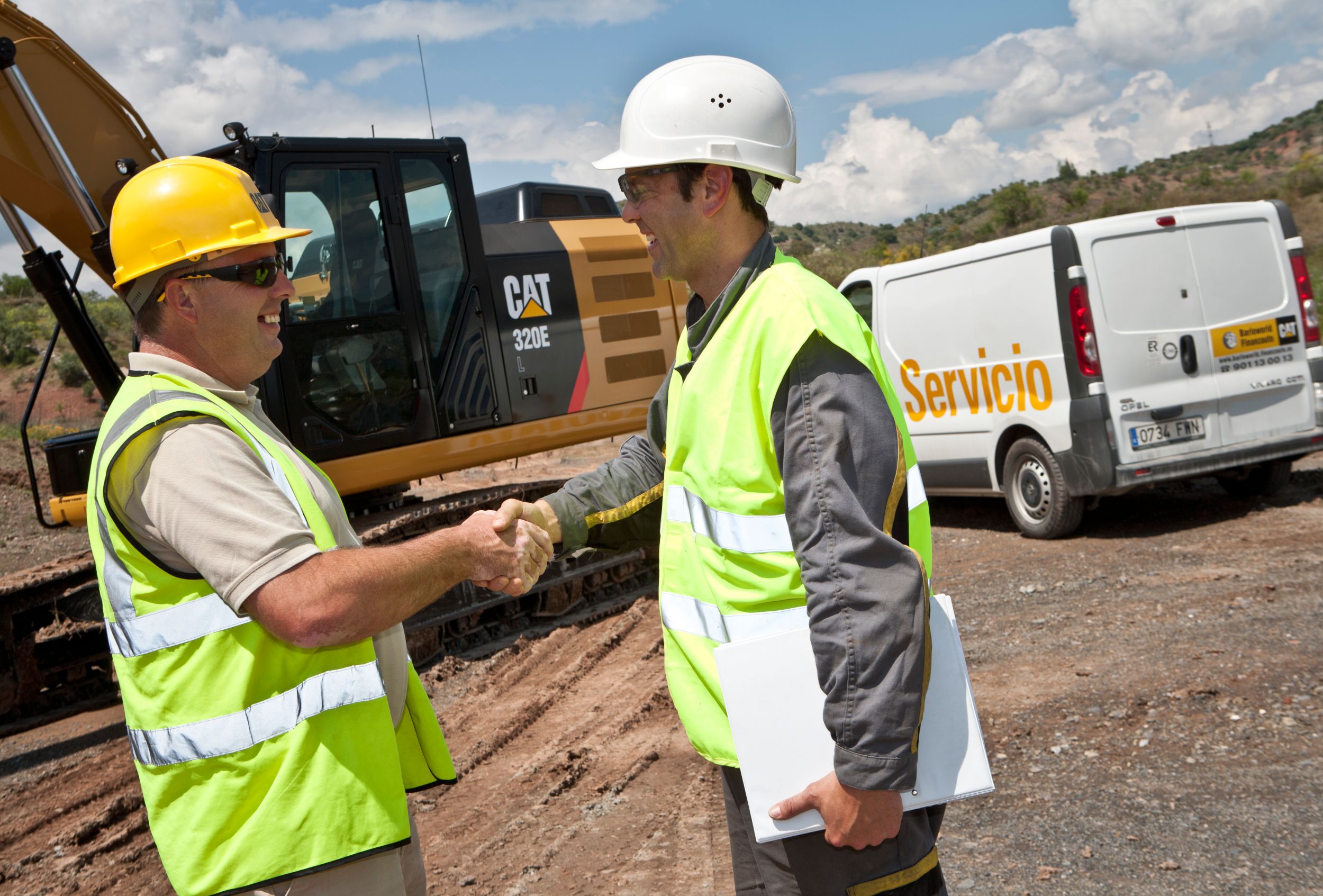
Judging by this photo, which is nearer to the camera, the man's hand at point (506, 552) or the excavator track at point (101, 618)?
the man's hand at point (506, 552)

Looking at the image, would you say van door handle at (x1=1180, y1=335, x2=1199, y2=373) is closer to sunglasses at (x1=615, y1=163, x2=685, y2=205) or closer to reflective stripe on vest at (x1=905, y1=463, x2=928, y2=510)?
sunglasses at (x1=615, y1=163, x2=685, y2=205)

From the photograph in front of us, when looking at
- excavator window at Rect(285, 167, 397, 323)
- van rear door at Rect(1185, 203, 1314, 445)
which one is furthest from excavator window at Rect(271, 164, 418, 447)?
van rear door at Rect(1185, 203, 1314, 445)

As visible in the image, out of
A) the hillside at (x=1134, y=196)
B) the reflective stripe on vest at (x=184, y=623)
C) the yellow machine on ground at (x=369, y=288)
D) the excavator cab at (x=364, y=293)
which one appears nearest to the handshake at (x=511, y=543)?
the reflective stripe on vest at (x=184, y=623)

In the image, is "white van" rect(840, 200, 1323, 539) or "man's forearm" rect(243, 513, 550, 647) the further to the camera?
A: "white van" rect(840, 200, 1323, 539)

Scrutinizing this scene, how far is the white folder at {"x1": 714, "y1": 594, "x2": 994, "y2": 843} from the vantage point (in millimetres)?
1871

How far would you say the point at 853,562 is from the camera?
69.6 inches

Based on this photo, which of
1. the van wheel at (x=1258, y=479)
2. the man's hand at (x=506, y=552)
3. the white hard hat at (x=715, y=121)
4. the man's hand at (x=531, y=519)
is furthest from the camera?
the van wheel at (x=1258, y=479)

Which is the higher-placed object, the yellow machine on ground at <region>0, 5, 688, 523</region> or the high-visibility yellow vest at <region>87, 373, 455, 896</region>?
the yellow machine on ground at <region>0, 5, 688, 523</region>

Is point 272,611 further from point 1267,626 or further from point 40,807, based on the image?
point 1267,626

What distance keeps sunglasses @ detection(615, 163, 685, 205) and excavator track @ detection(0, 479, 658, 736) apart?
4.71 meters

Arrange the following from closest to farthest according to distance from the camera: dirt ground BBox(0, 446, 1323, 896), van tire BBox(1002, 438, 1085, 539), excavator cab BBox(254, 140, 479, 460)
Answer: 1. dirt ground BBox(0, 446, 1323, 896)
2. excavator cab BBox(254, 140, 479, 460)
3. van tire BBox(1002, 438, 1085, 539)

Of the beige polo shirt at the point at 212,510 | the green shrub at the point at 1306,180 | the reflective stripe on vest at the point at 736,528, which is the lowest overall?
the reflective stripe on vest at the point at 736,528

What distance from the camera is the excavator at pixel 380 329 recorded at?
642 cm

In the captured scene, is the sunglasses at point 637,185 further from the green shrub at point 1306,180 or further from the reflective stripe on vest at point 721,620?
the green shrub at point 1306,180
